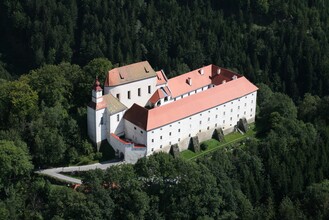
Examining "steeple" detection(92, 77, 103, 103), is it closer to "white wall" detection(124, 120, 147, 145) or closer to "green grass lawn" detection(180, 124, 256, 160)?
"white wall" detection(124, 120, 147, 145)

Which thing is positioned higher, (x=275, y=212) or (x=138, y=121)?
(x=138, y=121)

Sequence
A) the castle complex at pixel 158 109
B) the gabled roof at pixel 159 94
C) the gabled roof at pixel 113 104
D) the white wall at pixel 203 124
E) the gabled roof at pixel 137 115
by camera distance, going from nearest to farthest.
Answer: the gabled roof at pixel 137 115 < the castle complex at pixel 158 109 < the gabled roof at pixel 113 104 < the white wall at pixel 203 124 < the gabled roof at pixel 159 94

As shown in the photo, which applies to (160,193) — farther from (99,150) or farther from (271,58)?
(271,58)

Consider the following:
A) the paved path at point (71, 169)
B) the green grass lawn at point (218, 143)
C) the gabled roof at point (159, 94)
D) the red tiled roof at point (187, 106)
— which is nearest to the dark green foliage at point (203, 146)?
the green grass lawn at point (218, 143)

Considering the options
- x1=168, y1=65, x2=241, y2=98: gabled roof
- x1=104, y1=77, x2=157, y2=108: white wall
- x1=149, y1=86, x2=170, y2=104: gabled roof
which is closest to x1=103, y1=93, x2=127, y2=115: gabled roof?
x1=104, y1=77, x2=157, y2=108: white wall

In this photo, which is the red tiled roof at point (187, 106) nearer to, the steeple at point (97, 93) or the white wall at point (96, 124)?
the white wall at point (96, 124)

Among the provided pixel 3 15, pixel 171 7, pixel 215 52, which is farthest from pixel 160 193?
pixel 3 15

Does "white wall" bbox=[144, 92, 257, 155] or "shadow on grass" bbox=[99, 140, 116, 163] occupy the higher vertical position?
"white wall" bbox=[144, 92, 257, 155]
